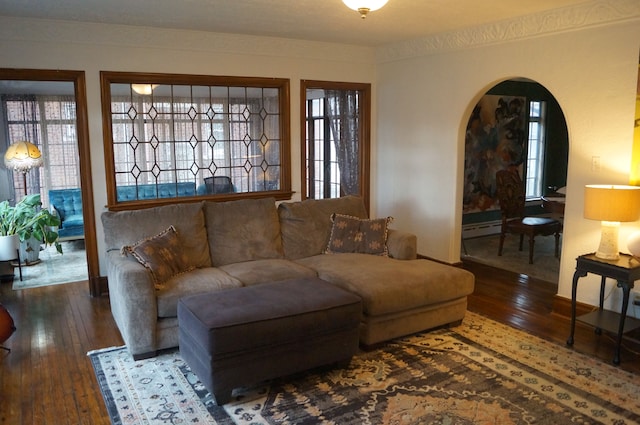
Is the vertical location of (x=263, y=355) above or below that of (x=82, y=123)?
below

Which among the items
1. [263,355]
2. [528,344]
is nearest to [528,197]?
[528,344]

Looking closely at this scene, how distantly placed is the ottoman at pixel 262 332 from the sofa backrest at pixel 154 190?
9.99 feet

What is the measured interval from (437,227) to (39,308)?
4057 mm

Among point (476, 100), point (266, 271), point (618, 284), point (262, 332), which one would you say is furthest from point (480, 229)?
point (262, 332)

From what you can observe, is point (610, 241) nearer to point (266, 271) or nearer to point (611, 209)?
point (611, 209)

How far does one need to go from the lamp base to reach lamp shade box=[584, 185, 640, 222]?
0.16 metres

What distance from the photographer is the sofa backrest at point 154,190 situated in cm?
609

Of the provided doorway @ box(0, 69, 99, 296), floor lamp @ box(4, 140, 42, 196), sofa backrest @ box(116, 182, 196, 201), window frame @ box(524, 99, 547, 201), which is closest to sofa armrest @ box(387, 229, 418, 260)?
sofa backrest @ box(116, 182, 196, 201)

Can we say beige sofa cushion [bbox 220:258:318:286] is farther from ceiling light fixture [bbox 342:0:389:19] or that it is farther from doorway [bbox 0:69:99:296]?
doorway [bbox 0:69:99:296]

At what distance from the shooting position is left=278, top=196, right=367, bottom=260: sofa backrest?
15.4ft

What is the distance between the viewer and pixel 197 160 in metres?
6.78

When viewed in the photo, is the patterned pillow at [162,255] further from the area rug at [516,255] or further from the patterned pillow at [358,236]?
the area rug at [516,255]

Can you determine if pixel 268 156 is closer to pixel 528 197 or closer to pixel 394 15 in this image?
pixel 394 15

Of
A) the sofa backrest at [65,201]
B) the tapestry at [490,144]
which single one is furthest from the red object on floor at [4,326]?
the tapestry at [490,144]
